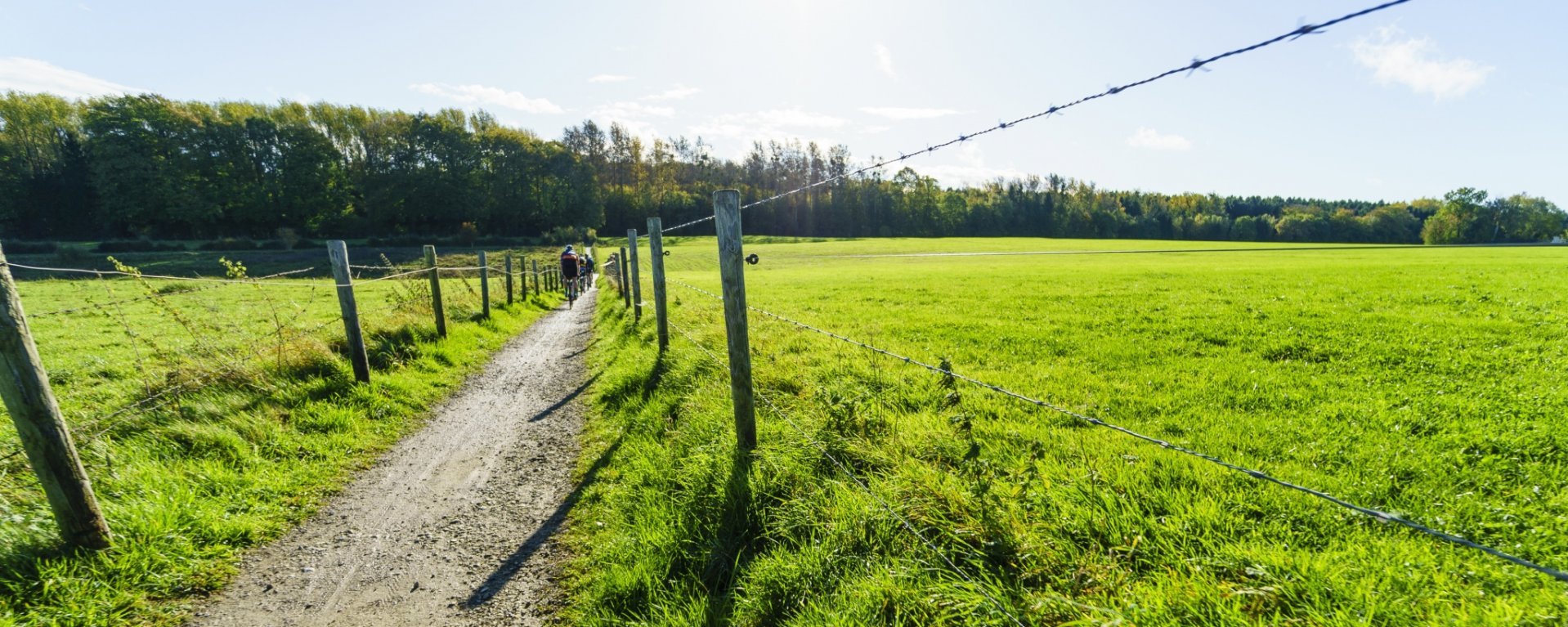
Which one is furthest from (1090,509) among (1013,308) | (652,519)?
(1013,308)

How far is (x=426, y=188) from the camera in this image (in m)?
70.0

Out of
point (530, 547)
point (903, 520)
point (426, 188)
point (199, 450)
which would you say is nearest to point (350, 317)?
point (199, 450)

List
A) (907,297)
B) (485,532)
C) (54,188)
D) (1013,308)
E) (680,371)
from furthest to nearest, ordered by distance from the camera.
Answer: (54,188), (907,297), (1013,308), (680,371), (485,532)

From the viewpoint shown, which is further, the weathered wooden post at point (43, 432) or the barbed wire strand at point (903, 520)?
the weathered wooden post at point (43, 432)

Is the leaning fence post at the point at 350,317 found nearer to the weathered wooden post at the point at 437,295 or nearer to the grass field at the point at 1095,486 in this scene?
the weathered wooden post at the point at 437,295

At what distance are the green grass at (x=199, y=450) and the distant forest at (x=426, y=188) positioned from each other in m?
65.7

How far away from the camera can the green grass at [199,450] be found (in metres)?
3.72

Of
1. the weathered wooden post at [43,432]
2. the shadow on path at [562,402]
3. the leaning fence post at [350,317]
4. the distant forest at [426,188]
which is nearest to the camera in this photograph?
the weathered wooden post at [43,432]

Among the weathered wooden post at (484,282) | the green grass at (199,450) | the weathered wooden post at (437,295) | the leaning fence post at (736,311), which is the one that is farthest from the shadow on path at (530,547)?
the weathered wooden post at (484,282)

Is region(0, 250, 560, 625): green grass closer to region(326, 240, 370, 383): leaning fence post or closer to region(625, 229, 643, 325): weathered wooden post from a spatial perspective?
region(326, 240, 370, 383): leaning fence post

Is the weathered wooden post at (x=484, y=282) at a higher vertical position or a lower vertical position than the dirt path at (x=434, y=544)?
higher

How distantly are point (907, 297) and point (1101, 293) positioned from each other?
5124mm

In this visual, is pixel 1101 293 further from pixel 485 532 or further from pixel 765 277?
pixel 765 277

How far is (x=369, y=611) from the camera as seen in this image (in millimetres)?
3711
